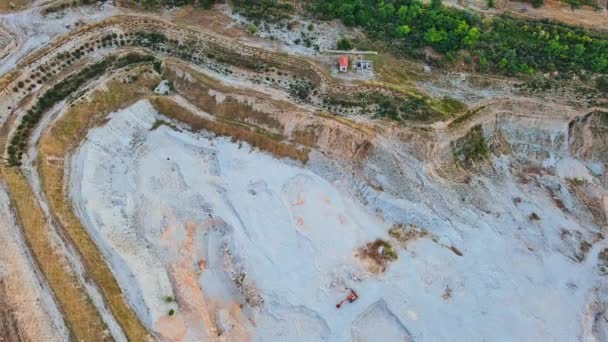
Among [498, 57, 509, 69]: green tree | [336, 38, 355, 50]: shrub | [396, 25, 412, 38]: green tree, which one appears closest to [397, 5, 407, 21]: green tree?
[396, 25, 412, 38]: green tree

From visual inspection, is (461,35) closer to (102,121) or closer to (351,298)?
(351,298)

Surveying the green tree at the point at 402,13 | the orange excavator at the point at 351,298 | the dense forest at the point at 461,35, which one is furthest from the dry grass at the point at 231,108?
the green tree at the point at 402,13

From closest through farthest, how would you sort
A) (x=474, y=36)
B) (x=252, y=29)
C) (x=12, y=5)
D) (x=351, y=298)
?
1. (x=351, y=298)
2. (x=12, y=5)
3. (x=252, y=29)
4. (x=474, y=36)

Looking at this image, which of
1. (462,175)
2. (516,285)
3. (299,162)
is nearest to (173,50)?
(299,162)

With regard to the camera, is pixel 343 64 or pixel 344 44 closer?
pixel 343 64

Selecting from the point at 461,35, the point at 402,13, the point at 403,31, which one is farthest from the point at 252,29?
the point at 461,35

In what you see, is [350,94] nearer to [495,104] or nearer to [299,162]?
[299,162]

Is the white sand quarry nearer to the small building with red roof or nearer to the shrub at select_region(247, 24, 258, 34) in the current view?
the small building with red roof
